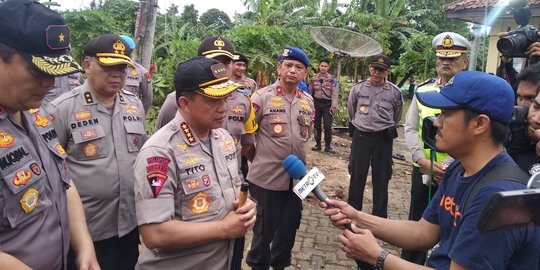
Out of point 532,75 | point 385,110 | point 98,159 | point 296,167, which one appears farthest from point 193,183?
point 385,110

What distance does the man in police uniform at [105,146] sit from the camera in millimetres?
2393

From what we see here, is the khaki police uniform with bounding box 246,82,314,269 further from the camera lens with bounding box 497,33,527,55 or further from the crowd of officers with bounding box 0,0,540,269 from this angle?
the camera lens with bounding box 497,33,527,55

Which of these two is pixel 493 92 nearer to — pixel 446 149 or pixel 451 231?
pixel 446 149

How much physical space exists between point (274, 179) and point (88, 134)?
175 centimetres

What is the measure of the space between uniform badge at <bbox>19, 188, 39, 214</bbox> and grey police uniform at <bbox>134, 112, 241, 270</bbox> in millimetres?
428

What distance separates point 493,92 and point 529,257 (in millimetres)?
682

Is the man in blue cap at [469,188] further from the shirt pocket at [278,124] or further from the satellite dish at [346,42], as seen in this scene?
the satellite dish at [346,42]

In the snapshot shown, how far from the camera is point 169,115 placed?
3314mm

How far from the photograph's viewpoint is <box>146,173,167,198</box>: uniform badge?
69.2 inches

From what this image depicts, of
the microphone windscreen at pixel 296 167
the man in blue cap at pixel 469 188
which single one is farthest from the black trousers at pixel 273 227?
the man in blue cap at pixel 469 188

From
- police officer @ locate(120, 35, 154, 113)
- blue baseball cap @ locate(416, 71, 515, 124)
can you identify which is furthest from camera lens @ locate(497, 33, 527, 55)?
police officer @ locate(120, 35, 154, 113)

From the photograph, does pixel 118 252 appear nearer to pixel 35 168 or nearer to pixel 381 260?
pixel 35 168

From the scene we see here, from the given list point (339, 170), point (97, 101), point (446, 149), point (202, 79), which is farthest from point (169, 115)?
point (339, 170)

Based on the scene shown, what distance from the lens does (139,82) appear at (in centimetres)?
443
